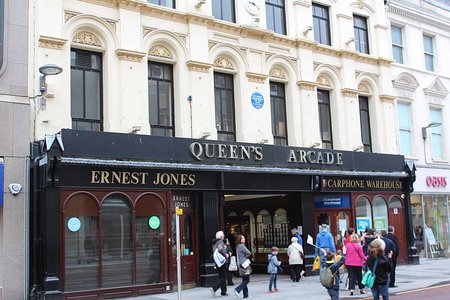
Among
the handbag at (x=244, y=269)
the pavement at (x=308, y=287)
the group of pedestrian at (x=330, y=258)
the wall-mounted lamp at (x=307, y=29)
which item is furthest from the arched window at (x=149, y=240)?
the wall-mounted lamp at (x=307, y=29)

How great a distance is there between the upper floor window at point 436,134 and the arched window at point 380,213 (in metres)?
5.64

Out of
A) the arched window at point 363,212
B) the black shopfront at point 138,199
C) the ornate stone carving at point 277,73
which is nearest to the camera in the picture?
the black shopfront at point 138,199

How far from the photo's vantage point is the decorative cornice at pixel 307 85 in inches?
864

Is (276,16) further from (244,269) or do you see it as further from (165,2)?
(244,269)

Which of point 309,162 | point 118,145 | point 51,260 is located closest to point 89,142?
point 118,145

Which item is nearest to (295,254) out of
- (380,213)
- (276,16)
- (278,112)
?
(278,112)

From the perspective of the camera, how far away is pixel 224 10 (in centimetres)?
2058

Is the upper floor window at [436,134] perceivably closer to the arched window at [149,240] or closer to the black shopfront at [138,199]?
the black shopfront at [138,199]

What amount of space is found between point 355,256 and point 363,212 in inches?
293

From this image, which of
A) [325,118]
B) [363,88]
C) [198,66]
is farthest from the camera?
[363,88]

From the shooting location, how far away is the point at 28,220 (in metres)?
14.9

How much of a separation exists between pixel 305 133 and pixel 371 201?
4190 millimetres

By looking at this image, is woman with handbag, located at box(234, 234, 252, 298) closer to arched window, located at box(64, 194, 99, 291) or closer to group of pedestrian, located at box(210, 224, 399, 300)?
group of pedestrian, located at box(210, 224, 399, 300)

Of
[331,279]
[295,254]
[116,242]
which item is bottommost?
[331,279]
